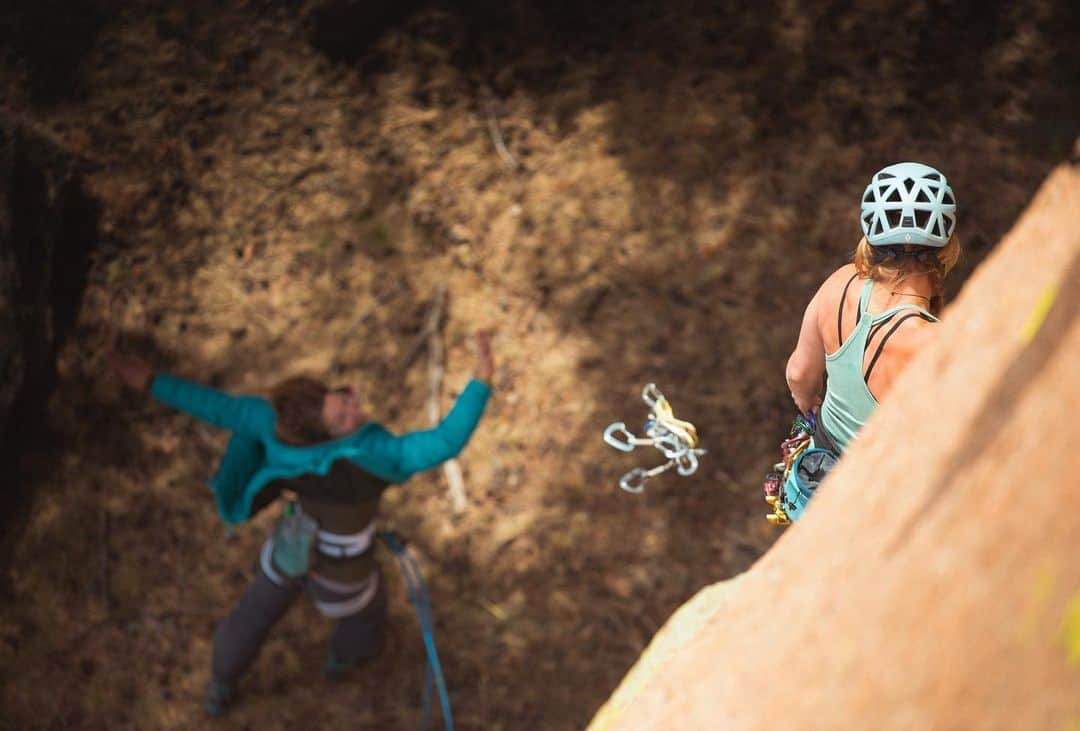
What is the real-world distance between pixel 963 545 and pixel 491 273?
4.75 m

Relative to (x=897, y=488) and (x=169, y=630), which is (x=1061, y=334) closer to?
(x=897, y=488)

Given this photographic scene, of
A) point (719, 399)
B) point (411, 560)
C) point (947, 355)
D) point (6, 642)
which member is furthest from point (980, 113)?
point (6, 642)

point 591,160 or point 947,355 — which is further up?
point 947,355

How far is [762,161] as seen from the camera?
18.1 feet

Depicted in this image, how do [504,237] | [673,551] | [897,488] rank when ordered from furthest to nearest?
[504,237] → [673,551] → [897,488]

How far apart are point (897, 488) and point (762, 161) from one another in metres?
4.60

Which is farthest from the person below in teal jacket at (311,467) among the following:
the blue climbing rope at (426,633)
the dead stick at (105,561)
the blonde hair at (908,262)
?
the blonde hair at (908,262)

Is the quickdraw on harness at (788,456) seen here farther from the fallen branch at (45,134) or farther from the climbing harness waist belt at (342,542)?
the fallen branch at (45,134)

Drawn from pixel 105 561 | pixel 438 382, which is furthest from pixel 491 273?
pixel 105 561

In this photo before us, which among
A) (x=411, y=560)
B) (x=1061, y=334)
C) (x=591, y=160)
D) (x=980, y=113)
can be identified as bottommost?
(x=411, y=560)

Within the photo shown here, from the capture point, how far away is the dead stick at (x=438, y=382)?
554cm

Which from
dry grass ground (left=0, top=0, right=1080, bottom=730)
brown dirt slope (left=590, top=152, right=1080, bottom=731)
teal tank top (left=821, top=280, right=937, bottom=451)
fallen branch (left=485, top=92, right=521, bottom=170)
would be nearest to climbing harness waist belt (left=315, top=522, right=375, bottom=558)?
dry grass ground (left=0, top=0, right=1080, bottom=730)

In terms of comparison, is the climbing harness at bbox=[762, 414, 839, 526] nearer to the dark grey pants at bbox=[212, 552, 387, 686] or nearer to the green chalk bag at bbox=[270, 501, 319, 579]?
the green chalk bag at bbox=[270, 501, 319, 579]

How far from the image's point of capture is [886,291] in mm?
1896
